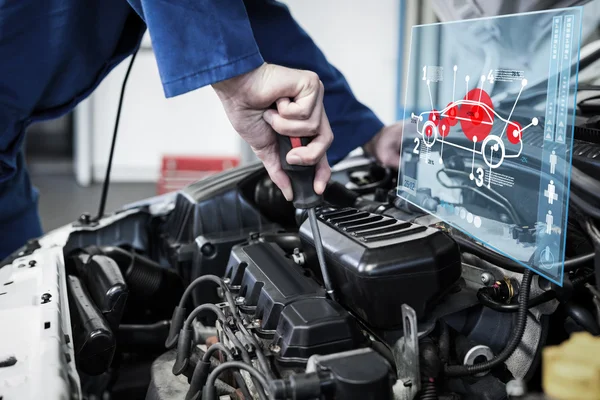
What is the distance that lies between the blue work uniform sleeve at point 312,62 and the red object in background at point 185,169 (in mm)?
2425

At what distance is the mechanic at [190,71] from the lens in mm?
754

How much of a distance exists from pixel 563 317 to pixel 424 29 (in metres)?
0.43

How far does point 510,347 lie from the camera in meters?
0.68

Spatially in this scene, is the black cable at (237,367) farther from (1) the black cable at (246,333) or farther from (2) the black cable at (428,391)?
(2) the black cable at (428,391)

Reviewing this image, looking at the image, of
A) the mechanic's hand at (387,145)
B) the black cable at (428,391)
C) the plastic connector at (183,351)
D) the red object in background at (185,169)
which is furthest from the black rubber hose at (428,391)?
the red object in background at (185,169)

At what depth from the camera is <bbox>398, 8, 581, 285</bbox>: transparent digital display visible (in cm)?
60

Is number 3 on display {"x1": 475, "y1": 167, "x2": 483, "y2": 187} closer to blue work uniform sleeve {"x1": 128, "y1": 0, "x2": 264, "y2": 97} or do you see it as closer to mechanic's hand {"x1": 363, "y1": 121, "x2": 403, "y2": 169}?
blue work uniform sleeve {"x1": 128, "y1": 0, "x2": 264, "y2": 97}

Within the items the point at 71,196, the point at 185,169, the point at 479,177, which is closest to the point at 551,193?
the point at 479,177

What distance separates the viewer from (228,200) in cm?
117

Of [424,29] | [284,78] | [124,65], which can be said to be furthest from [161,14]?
[124,65]

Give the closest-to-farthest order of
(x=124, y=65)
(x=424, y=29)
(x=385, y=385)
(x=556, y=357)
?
(x=556, y=357) → (x=385, y=385) → (x=424, y=29) → (x=124, y=65)

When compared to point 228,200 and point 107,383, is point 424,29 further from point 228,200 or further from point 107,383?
point 107,383

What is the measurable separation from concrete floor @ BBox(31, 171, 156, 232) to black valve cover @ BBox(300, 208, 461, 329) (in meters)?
2.95

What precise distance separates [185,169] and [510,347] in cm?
345
